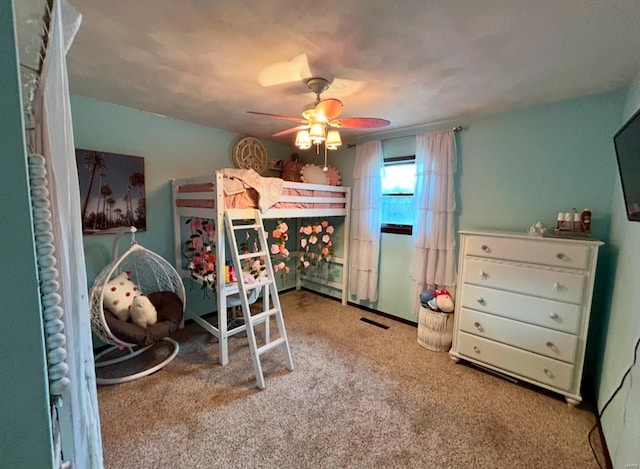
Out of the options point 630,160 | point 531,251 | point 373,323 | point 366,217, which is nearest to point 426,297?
point 373,323

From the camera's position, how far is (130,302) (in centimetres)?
233

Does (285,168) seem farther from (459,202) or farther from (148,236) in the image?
(459,202)

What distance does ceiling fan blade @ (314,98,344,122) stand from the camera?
1.70 m

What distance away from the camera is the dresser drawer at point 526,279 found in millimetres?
1936

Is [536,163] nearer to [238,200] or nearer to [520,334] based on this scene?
[520,334]

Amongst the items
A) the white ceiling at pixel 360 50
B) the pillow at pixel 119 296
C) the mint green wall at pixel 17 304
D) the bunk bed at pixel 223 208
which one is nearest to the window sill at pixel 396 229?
the bunk bed at pixel 223 208

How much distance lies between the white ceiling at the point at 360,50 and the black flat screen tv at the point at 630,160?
0.51 metres

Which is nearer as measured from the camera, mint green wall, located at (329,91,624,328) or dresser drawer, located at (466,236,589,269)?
dresser drawer, located at (466,236,589,269)

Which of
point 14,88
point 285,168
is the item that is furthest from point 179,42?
point 285,168

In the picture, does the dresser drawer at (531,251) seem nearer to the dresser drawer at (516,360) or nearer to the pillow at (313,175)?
the dresser drawer at (516,360)

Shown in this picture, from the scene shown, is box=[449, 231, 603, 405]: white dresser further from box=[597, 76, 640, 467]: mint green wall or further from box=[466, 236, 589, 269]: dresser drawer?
box=[597, 76, 640, 467]: mint green wall

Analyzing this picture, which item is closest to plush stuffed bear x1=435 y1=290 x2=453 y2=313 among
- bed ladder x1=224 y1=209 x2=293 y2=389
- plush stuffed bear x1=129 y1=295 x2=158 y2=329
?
bed ladder x1=224 y1=209 x2=293 y2=389

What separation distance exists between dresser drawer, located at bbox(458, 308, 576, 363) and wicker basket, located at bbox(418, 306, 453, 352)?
21cm

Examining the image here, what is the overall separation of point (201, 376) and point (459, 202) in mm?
2886
